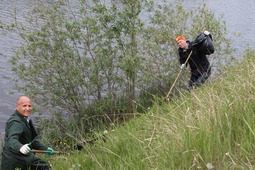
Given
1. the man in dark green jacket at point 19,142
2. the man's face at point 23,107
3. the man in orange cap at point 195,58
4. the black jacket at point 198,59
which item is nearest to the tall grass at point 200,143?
the man in dark green jacket at point 19,142

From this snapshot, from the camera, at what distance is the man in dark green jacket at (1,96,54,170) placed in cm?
492

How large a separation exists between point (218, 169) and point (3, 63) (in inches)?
501

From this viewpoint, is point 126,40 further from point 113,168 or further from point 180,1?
point 113,168

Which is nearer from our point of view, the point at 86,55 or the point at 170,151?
the point at 170,151

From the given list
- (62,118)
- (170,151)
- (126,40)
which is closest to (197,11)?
(126,40)

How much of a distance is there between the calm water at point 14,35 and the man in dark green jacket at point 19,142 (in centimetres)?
503

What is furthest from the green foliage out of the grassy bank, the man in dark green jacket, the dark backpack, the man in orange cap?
the grassy bank

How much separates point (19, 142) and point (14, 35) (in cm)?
1059

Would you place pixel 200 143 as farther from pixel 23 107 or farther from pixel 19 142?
pixel 23 107

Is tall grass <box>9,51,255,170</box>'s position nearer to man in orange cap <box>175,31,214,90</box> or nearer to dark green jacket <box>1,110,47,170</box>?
dark green jacket <box>1,110,47,170</box>

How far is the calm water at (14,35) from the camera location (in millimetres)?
12008

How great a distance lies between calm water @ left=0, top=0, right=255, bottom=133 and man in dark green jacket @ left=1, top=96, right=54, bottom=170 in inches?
198

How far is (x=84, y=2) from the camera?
29.6 feet

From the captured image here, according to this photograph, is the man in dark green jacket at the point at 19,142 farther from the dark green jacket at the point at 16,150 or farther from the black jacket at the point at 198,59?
the black jacket at the point at 198,59
